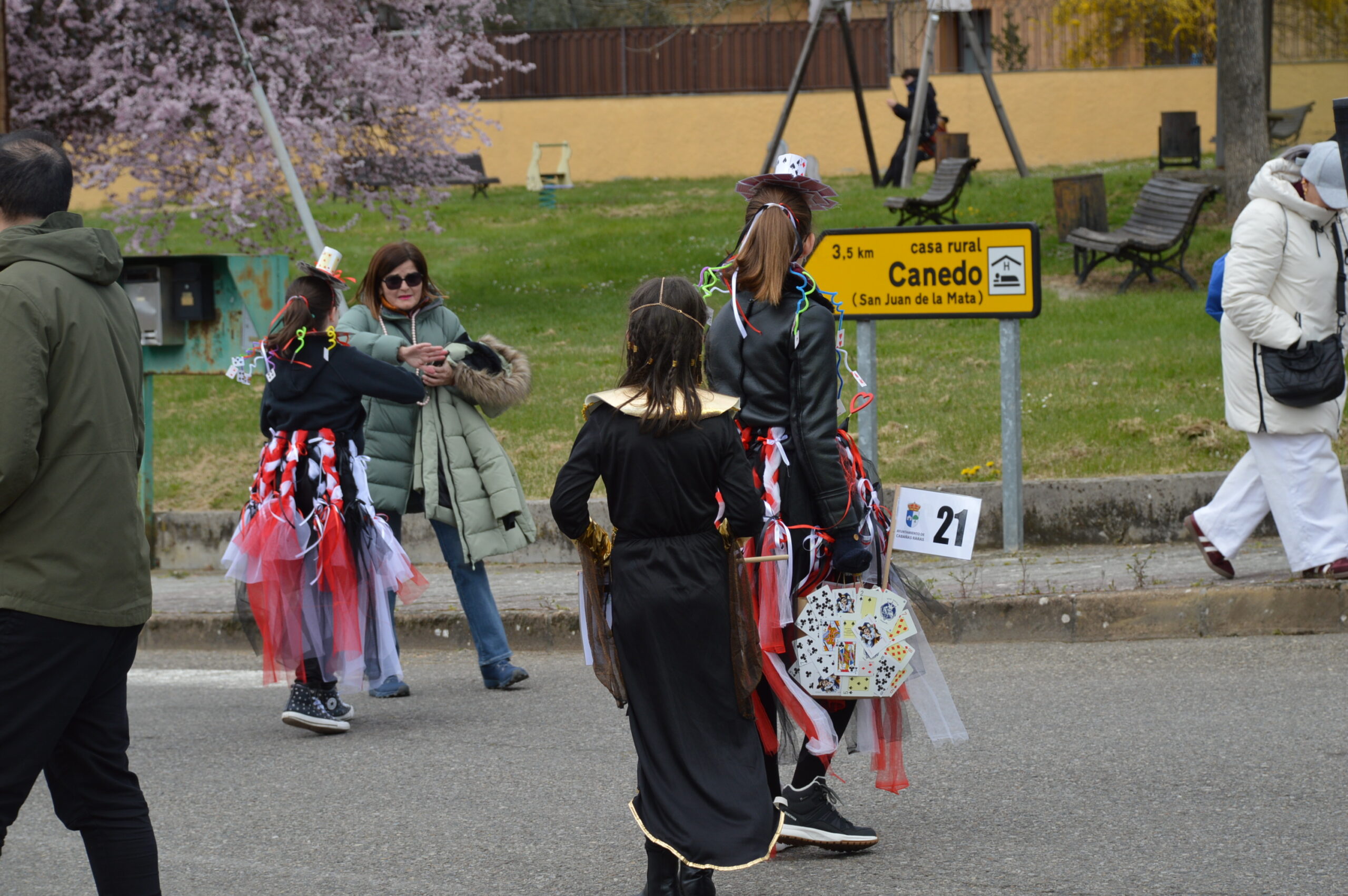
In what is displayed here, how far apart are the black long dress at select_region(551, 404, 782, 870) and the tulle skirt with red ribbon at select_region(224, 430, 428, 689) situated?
2.40m

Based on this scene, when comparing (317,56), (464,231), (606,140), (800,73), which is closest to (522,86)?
(606,140)

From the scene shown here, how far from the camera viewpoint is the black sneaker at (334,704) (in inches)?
245

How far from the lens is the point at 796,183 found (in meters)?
4.52

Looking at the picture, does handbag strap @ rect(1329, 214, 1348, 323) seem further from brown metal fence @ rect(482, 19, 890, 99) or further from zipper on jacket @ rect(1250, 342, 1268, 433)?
brown metal fence @ rect(482, 19, 890, 99)

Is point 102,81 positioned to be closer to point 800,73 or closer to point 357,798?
point 800,73

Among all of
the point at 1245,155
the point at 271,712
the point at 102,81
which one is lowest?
the point at 271,712

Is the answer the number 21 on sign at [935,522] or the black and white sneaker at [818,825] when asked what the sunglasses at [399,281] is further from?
the black and white sneaker at [818,825]

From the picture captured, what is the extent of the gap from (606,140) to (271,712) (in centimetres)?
2286

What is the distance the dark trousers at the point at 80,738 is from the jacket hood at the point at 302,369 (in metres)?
2.52

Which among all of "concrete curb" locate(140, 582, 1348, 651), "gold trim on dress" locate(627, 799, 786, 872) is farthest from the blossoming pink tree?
"gold trim on dress" locate(627, 799, 786, 872)

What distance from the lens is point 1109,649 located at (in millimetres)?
6871

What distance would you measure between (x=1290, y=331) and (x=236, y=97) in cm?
1180

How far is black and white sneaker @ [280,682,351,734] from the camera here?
242 inches

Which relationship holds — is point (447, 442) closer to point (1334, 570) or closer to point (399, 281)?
point (399, 281)
